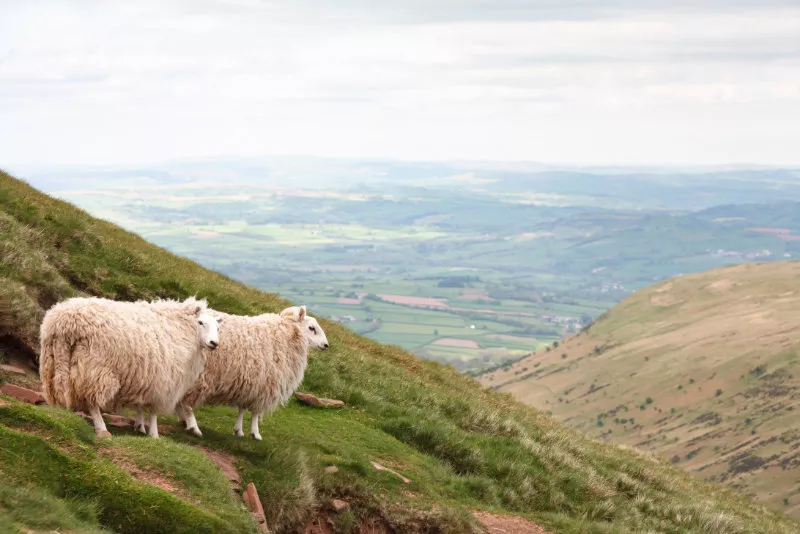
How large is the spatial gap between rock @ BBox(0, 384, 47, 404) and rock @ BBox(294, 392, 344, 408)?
26.5 ft

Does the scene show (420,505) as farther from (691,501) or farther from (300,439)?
(691,501)

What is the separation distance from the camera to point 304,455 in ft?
59.9

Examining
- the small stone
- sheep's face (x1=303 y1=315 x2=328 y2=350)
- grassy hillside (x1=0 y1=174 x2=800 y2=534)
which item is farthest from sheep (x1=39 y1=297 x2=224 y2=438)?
sheep's face (x1=303 y1=315 x2=328 y2=350)

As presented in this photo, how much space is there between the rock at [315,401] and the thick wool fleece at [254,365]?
3418mm

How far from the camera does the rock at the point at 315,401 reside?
2339cm

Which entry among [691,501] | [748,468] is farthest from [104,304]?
→ [748,468]

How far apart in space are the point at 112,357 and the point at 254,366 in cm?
380

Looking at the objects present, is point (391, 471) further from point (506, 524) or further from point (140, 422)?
point (140, 422)

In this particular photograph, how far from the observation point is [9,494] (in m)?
11.2

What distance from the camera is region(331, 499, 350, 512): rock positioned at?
17.5m

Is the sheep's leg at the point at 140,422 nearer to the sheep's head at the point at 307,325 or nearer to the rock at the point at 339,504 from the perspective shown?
the rock at the point at 339,504

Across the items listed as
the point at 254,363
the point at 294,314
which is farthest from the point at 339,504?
the point at 294,314

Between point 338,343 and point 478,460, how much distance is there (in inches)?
359

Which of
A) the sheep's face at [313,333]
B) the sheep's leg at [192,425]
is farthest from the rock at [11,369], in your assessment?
the sheep's face at [313,333]
